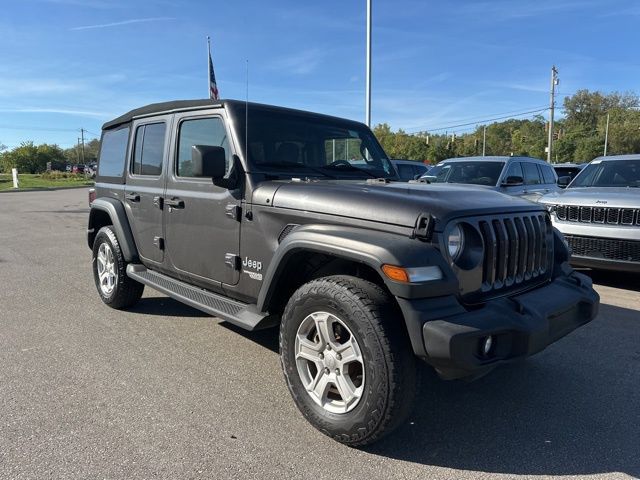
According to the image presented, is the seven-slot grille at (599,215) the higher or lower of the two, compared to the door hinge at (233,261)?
higher

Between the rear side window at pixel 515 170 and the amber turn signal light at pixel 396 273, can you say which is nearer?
the amber turn signal light at pixel 396 273

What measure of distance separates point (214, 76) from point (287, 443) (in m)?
10.3

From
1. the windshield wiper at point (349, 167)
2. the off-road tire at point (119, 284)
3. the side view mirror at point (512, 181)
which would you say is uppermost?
the windshield wiper at point (349, 167)

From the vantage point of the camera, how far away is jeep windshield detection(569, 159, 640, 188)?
24.3 feet

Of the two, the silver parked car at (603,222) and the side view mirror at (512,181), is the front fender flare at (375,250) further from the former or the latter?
the side view mirror at (512,181)

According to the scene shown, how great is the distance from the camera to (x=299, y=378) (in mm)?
3047

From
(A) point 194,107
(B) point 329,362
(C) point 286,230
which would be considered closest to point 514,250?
(B) point 329,362

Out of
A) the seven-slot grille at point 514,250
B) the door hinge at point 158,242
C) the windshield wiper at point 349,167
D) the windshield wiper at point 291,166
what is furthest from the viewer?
the door hinge at point 158,242

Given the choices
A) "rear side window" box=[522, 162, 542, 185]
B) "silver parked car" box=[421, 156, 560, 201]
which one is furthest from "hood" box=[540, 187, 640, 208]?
"rear side window" box=[522, 162, 542, 185]

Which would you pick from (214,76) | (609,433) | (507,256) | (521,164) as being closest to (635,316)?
(609,433)

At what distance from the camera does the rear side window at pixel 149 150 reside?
4.55m

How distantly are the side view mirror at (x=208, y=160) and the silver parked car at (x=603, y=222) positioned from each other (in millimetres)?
5041

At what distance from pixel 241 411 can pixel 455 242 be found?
66.6 inches

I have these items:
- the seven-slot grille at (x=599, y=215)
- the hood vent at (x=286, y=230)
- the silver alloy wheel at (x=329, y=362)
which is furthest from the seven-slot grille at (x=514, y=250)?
the seven-slot grille at (x=599, y=215)
